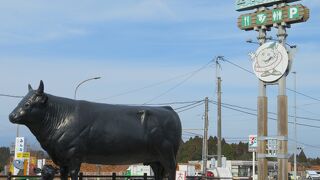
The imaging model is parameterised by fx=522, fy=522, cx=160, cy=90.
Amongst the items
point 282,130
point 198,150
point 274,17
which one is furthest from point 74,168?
point 198,150

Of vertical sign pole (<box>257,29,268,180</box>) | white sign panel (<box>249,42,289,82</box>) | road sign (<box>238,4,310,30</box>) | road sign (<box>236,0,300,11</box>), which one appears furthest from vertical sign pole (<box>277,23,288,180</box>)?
road sign (<box>236,0,300,11</box>)

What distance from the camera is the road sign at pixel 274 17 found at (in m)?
14.9

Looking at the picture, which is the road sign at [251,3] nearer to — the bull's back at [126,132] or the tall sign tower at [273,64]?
the tall sign tower at [273,64]

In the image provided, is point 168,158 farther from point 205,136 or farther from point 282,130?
point 205,136

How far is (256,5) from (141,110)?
7.14 m

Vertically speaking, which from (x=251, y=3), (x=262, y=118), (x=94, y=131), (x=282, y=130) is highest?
(x=251, y=3)

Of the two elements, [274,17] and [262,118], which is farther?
[262,118]

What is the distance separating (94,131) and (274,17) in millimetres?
7996

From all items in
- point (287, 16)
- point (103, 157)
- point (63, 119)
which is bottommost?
point (103, 157)

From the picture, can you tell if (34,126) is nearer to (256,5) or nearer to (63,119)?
(63,119)

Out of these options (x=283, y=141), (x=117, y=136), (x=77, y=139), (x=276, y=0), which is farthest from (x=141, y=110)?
(x=276, y=0)

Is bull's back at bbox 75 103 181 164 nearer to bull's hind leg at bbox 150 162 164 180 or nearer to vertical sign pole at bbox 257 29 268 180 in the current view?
bull's hind leg at bbox 150 162 164 180

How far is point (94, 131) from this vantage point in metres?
9.57

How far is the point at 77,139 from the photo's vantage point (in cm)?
938
